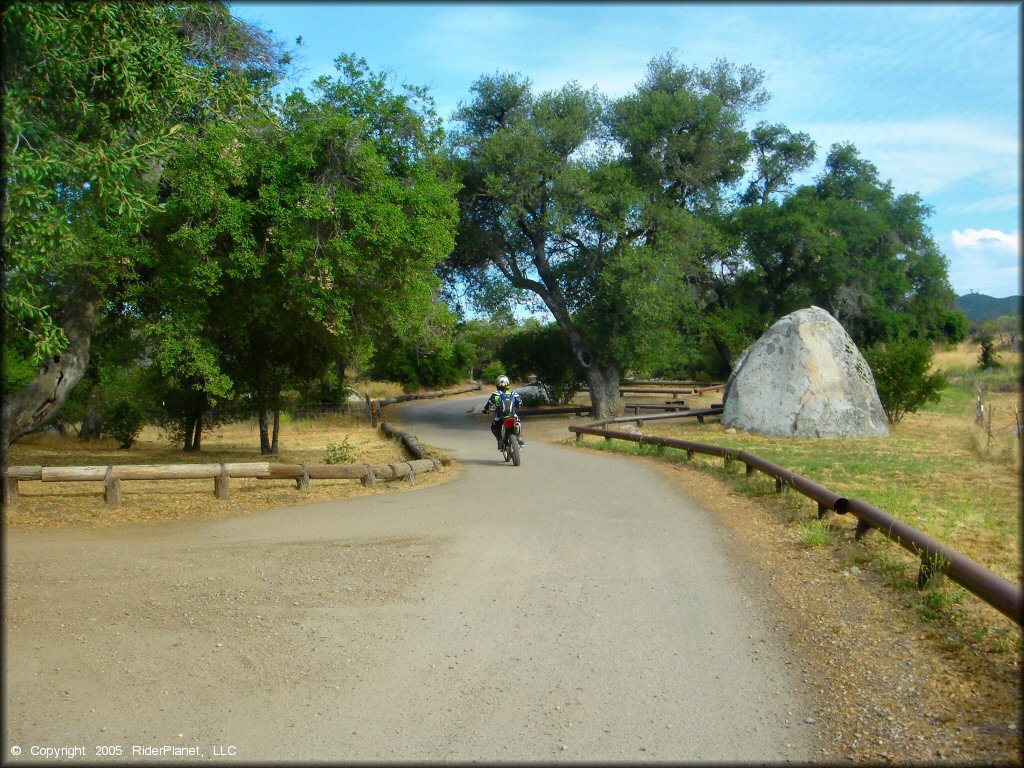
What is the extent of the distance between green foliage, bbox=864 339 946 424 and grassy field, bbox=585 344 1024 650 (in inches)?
28.9

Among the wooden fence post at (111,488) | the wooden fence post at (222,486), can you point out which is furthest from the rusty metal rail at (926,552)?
the wooden fence post at (111,488)

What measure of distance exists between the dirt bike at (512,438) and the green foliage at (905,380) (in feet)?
47.9

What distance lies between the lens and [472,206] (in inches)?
1195

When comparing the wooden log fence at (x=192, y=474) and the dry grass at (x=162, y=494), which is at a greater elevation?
the wooden log fence at (x=192, y=474)

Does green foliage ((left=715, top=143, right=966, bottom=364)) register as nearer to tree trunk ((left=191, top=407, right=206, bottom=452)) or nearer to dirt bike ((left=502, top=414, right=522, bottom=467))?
dirt bike ((left=502, top=414, right=522, bottom=467))

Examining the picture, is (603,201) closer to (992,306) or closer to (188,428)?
(188,428)

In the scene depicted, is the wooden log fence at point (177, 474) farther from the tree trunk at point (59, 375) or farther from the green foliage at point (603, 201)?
the green foliage at point (603, 201)

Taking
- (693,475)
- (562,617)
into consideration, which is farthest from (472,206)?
(562,617)

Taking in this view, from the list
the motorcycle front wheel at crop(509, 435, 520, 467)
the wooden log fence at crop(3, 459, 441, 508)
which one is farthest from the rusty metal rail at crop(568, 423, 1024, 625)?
the wooden log fence at crop(3, 459, 441, 508)

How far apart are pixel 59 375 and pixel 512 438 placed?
8.47 m

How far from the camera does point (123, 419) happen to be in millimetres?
24812

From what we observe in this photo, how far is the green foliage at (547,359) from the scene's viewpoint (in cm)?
3912

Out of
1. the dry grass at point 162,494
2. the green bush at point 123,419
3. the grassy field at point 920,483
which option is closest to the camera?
the grassy field at point 920,483

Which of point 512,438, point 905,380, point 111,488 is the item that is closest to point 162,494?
point 111,488
